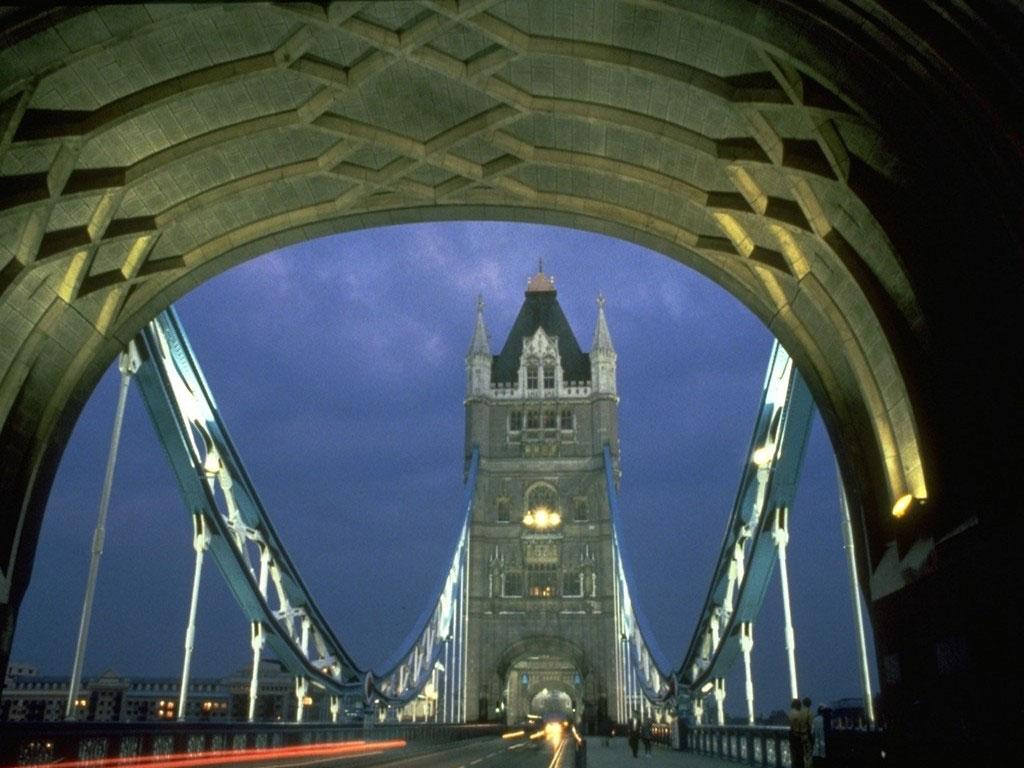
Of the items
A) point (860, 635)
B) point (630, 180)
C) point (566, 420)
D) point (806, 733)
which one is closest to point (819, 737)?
point (806, 733)

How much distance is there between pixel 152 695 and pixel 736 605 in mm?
70804

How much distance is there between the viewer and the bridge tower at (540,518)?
71.9m

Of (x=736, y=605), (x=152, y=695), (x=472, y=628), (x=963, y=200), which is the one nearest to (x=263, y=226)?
(x=963, y=200)

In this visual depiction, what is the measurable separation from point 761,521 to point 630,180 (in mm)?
11493

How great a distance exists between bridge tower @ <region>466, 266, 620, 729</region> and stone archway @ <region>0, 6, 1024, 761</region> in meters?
57.1

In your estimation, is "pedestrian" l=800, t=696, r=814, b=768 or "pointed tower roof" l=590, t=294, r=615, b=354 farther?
"pointed tower roof" l=590, t=294, r=615, b=354

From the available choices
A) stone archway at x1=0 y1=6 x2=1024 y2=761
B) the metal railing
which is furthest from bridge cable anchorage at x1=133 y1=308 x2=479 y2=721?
the metal railing

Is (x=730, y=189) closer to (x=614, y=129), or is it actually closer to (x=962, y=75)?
(x=614, y=129)

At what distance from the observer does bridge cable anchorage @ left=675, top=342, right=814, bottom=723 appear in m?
21.7

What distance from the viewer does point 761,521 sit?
24.6 meters

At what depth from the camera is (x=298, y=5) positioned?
12.6m

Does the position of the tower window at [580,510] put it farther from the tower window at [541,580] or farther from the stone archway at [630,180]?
the stone archway at [630,180]

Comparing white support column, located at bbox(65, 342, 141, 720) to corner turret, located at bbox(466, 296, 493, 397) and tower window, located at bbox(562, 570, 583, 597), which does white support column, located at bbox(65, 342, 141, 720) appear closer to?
tower window, located at bbox(562, 570, 583, 597)

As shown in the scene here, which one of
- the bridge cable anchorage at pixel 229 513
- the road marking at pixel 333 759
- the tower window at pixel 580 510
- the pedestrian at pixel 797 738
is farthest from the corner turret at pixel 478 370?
the pedestrian at pixel 797 738
